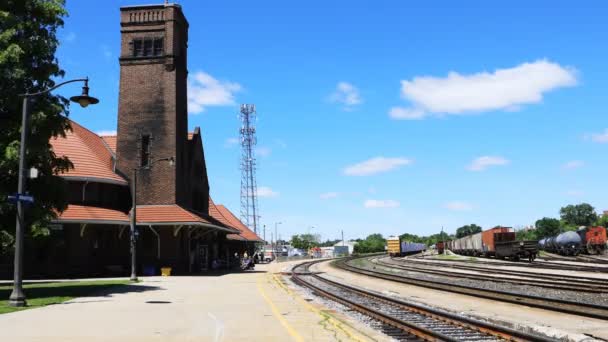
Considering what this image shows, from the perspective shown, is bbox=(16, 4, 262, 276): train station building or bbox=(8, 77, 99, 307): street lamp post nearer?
bbox=(8, 77, 99, 307): street lamp post

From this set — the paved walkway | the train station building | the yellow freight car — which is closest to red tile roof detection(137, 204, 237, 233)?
the train station building

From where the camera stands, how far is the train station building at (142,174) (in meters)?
34.8

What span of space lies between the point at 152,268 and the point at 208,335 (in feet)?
88.1

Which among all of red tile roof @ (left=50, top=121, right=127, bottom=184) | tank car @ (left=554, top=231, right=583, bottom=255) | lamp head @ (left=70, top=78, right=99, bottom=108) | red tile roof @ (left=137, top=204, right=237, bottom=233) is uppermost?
red tile roof @ (left=50, top=121, right=127, bottom=184)

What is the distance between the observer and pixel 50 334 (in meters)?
10.1

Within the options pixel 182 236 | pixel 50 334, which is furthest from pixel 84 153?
pixel 50 334

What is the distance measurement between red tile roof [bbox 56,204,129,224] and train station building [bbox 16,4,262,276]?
60mm

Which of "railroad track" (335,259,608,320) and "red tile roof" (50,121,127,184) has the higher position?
"red tile roof" (50,121,127,184)

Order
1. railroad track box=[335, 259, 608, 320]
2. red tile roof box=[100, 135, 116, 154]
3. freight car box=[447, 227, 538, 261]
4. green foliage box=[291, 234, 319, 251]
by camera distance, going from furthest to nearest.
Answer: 1. green foliage box=[291, 234, 319, 251]
2. freight car box=[447, 227, 538, 261]
3. red tile roof box=[100, 135, 116, 154]
4. railroad track box=[335, 259, 608, 320]

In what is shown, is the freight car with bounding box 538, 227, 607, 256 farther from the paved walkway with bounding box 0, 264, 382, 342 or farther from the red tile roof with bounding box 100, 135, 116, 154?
the paved walkway with bounding box 0, 264, 382, 342

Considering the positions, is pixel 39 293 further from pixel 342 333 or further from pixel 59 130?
pixel 342 333

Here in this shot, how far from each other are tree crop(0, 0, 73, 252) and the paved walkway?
13.9 ft

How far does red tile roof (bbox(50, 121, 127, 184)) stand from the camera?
36312 mm

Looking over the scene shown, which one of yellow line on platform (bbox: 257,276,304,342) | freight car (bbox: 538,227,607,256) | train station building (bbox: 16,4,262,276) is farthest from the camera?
freight car (bbox: 538,227,607,256)
